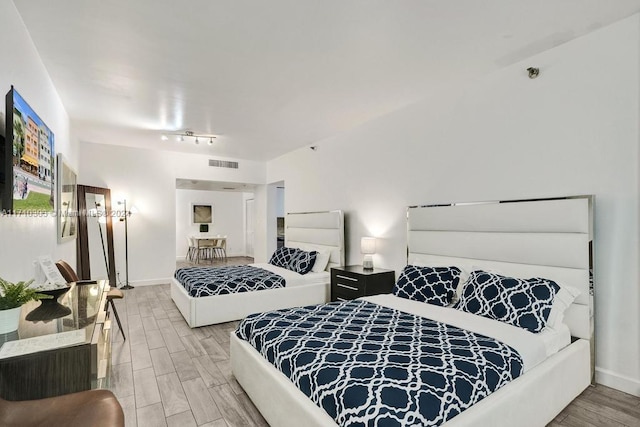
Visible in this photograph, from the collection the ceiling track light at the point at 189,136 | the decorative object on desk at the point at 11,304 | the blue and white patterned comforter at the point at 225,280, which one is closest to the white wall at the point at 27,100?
the decorative object on desk at the point at 11,304

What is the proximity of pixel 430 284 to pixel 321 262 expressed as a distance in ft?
7.31

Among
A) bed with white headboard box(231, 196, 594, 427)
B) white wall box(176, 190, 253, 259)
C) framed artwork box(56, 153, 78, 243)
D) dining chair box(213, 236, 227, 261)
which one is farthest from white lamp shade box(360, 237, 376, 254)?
white wall box(176, 190, 253, 259)

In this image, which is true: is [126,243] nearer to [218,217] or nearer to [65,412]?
[218,217]

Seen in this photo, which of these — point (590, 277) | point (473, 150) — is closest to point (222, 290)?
point (473, 150)

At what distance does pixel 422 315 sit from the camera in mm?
2650

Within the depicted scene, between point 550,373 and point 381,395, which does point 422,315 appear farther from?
point 381,395

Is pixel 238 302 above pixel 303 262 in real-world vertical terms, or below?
below

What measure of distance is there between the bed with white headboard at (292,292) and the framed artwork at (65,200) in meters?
1.47

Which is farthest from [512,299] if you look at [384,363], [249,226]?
[249,226]

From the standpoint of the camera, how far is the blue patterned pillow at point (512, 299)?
7.56 feet

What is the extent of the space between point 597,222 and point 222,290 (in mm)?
3730

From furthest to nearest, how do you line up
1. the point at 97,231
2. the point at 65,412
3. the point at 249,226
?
the point at 249,226
the point at 97,231
the point at 65,412

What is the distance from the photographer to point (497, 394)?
5.64 ft

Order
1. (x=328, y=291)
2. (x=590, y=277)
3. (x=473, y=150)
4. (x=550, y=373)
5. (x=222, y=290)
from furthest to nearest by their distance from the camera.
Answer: (x=328, y=291), (x=222, y=290), (x=473, y=150), (x=590, y=277), (x=550, y=373)
